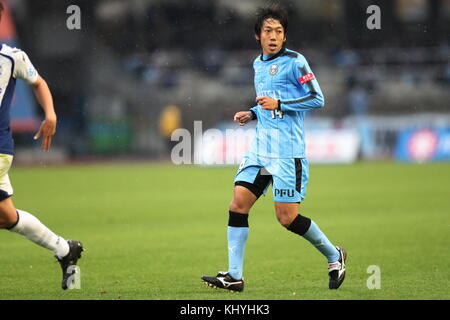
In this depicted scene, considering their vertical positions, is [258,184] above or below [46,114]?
below

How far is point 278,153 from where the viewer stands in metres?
6.96

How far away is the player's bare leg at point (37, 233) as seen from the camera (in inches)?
255

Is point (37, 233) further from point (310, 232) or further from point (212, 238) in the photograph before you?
point (212, 238)

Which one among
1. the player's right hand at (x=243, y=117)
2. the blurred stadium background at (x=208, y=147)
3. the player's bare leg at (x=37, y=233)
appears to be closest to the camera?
the player's bare leg at (x=37, y=233)

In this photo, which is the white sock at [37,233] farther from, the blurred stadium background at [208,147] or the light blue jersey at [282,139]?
the light blue jersey at [282,139]

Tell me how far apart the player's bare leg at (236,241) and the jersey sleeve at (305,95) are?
0.83 meters

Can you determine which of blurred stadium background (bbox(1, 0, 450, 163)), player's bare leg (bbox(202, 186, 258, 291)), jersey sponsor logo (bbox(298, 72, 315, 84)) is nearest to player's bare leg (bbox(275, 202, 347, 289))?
player's bare leg (bbox(202, 186, 258, 291))

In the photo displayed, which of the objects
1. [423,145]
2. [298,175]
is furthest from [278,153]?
[423,145]

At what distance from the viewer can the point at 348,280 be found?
7.52m

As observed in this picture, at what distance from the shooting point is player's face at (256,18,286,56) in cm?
689

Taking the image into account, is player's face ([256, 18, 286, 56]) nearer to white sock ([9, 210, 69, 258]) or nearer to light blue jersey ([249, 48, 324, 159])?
light blue jersey ([249, 48, 324, 159])

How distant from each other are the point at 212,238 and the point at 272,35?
15.7 ft

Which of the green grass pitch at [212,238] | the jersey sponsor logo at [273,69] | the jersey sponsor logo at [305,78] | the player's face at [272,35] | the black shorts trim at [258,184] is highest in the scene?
the player's face at [272,35]

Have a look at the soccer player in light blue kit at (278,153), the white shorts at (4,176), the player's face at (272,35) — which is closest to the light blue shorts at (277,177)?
the soccer player in light blue kit at (278,153)
